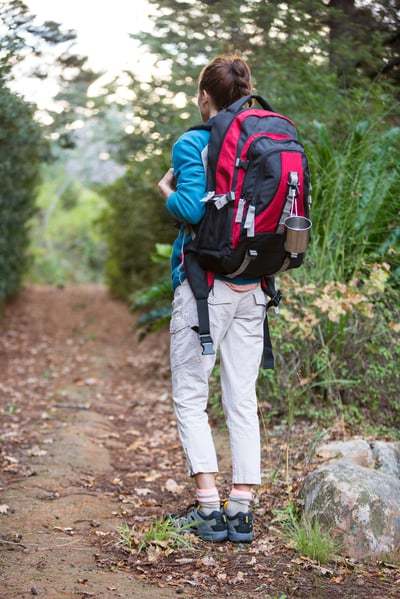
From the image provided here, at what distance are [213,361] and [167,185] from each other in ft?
2.95

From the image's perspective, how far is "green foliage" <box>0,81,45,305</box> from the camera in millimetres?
6055

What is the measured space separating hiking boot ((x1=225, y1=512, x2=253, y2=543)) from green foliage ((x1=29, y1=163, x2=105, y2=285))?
23294 mm

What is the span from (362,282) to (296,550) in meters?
2.76

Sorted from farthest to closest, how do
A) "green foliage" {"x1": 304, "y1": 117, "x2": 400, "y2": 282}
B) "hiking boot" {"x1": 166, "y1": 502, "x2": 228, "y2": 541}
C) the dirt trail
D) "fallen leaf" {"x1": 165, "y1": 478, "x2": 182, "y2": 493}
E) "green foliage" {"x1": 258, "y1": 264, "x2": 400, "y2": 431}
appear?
"green foliage" {"x1": 304, "y1": 117, "x2": 400, "y2": 282} → "green foliage" {"x1": 258, "y1": 264, "x2": 400, "y2": 431} → "fallen leaf" {"x1": 165, "y1": 478, "x2": 182, "y2": 493} → "hiking boot" {"x1": 166, "y1": 502, "x2": 228, "y2": 541} → the dirt trail

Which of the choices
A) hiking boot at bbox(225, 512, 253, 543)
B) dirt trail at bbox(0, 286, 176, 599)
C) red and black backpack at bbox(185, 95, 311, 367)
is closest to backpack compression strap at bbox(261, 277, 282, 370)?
red and black backpack at bbox(185, 95, 311, 367)

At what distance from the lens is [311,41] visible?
5.55 m

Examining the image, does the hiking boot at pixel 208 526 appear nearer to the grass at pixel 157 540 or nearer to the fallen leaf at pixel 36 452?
the grass at pixel 157 540

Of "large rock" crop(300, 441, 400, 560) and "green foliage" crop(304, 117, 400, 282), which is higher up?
"green foliage" crop(304, 117, 400, 282)

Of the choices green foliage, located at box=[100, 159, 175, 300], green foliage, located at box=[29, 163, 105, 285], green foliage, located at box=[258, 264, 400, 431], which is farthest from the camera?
green foliage, located at box=[29, 163, 105, 285]

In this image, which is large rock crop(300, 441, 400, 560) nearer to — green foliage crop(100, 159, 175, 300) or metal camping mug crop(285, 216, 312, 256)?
metal camping mug crop(285, 216, 312, 256)

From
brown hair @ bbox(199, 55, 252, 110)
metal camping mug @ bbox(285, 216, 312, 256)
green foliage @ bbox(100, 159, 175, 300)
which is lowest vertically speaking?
green foliage @ bbox(100, 159, 175, 300)

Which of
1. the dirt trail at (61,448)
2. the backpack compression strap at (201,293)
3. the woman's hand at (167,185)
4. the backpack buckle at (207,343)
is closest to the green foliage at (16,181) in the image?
the dirt trail at (61,448)

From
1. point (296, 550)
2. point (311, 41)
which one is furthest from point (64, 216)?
point (296, 550)

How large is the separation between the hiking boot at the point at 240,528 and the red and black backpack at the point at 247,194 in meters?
0.89
